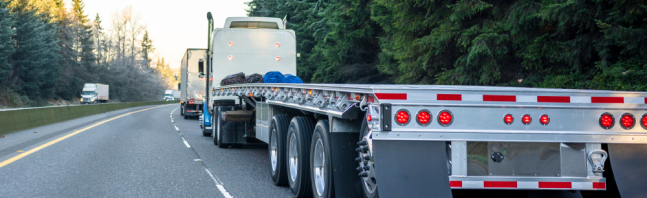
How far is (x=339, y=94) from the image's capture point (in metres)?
5.11

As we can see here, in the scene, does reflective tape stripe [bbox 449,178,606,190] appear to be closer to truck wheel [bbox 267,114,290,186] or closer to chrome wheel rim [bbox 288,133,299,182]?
chrome wheel rim [bbox 288,133,299,182]

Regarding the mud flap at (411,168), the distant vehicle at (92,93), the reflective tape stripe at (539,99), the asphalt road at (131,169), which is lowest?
the asphalt road at (131,169)

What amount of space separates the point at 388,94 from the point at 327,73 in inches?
988

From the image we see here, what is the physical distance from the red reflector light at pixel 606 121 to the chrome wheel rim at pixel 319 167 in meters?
2.72

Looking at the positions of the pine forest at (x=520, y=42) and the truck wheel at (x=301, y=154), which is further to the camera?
the pine forest at (x=520, y=42)

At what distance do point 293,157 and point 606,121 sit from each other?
3799 millimetres

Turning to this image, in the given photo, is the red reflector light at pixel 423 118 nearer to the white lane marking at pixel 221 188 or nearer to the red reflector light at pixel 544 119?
the red reflector light at pixel 544 119

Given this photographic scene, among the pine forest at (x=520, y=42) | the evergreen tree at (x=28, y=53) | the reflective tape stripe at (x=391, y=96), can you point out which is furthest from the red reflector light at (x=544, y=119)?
the evergreen tree at (x=28, y=53)

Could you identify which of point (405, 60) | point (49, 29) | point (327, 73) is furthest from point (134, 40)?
point (405, 60)

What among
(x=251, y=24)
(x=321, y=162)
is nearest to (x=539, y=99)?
(x=321, y=162)

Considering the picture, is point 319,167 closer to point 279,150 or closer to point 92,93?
point 279,150

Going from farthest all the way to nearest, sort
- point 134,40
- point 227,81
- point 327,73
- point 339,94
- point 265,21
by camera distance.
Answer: point 134,40
point 327,73
point 265,21
point 227,81
point 339,94

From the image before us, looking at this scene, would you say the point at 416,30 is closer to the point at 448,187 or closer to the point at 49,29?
the point at 448,187

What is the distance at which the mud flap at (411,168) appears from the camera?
409 cm
